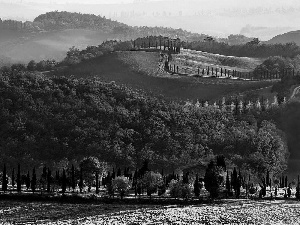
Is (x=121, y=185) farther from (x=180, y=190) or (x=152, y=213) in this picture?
(x=152, y=213)

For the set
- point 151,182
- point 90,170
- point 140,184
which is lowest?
point 140,184

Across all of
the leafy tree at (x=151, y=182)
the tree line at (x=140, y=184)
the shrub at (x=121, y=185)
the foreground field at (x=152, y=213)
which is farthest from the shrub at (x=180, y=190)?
the shrub at (x=121, y=185)

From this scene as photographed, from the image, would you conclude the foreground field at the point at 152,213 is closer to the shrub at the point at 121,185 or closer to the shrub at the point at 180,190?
the shrub at the point at 121,185

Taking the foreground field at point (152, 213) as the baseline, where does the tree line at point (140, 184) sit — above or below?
above

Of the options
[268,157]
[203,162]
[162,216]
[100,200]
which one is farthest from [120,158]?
[162,216]

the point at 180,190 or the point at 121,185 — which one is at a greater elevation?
the point at 121,185

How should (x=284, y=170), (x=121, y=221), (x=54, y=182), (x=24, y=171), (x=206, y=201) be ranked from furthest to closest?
(x=284, y=170) < (x=24, y=171) < (x=54, y=182) < (x=206, y=201) < (x=121, y=221)

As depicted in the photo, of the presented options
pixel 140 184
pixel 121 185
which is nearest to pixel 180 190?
pixel 140 184

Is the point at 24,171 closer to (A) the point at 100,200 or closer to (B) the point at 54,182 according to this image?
(B) the point at 54,182

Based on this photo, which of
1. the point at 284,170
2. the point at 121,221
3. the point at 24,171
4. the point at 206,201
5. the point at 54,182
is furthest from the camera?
the point at 284,170
